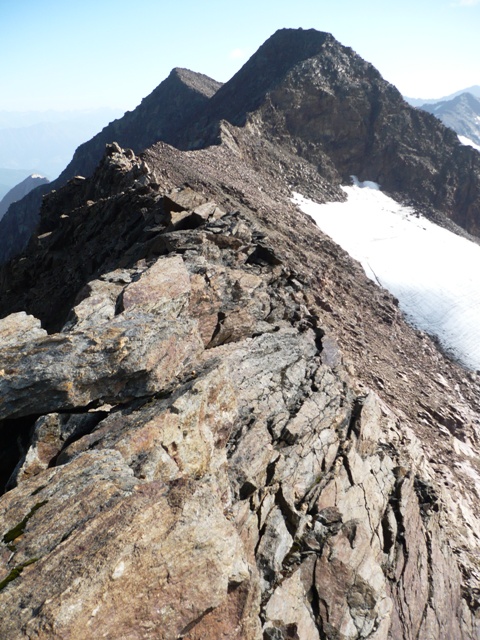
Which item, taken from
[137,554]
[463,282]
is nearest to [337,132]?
[463,282]

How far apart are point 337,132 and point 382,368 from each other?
206ft

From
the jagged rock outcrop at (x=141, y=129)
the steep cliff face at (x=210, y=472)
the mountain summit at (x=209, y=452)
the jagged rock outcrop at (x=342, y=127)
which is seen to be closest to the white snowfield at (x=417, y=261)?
the jagged rock outcrop at (x=342, y=127)

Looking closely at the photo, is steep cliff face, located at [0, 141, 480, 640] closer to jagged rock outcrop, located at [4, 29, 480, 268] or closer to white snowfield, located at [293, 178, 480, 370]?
white snowfield, located at [293, 178, 480, 370]

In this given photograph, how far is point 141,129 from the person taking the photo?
4456 inches

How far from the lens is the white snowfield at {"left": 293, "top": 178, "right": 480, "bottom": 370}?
1815 inches

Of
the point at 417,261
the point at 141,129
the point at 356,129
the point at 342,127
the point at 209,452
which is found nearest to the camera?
the point at 209,452

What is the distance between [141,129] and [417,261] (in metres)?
86.5

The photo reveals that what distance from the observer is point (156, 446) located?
9938 mm

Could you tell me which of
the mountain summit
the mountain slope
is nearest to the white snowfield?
the mountain slope

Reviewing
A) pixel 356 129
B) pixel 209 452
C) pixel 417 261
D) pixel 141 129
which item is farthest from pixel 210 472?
pixel 141 129

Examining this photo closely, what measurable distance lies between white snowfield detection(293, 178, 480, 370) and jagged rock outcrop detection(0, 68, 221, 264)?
46.6 meters

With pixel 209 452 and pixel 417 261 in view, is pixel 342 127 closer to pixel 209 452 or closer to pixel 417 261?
pixel 417 261

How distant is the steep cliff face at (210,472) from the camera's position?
7621 millimetres

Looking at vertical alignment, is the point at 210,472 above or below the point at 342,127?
below
